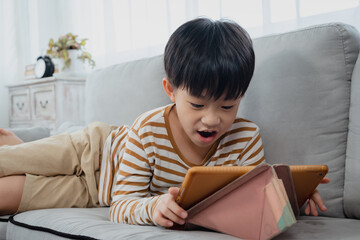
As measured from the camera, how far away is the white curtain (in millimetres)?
2045

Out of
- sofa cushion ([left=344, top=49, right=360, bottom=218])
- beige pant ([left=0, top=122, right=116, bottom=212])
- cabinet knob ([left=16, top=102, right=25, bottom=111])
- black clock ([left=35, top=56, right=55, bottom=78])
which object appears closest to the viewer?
sofa cushion ([left=344, top=49, right=360, bottom=218])

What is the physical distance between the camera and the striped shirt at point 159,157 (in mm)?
1109

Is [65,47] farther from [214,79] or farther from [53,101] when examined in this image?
[214,79]

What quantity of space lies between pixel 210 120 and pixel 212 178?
0.70ft

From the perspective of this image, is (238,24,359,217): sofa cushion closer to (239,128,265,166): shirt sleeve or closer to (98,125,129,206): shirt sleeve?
(239,128,265,166): shirt sleeve

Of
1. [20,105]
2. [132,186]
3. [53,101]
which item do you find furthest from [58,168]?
[20,105]

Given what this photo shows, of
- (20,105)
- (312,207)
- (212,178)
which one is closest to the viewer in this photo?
(212,178)

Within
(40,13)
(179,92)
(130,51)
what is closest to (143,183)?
(179,92)

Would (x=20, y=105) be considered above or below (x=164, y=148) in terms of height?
below

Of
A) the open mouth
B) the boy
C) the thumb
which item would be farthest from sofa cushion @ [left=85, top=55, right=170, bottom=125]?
the thumb

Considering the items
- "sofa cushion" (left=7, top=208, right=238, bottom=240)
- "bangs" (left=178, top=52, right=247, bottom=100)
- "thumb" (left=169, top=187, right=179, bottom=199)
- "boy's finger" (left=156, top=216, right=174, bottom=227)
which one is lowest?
"sofa cushion" (left=7, top=208, right=238, bottom=240)

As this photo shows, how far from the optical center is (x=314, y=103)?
122 cm

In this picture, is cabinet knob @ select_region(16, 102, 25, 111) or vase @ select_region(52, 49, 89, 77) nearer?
vase @ select_region(52, 49, 89, 77)

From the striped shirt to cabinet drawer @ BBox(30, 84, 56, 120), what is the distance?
6.45 feet
